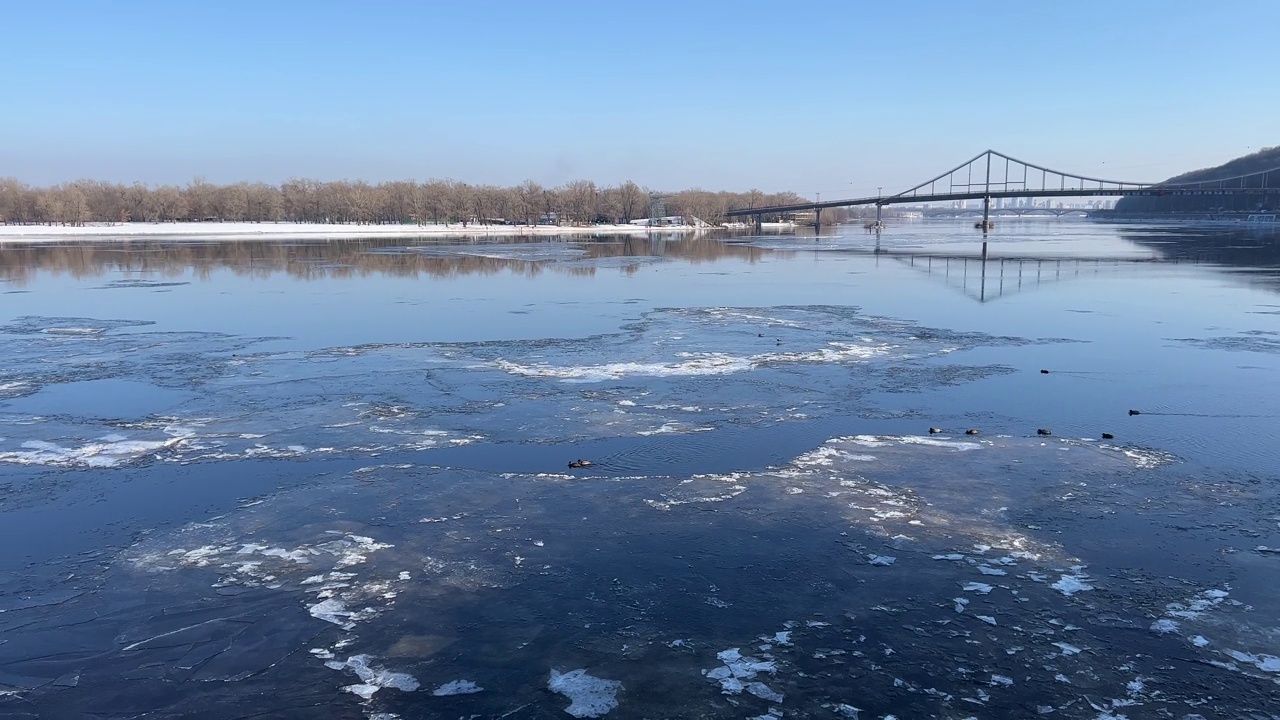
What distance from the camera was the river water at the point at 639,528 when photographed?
452 centimetres

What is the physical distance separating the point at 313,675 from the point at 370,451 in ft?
14.1

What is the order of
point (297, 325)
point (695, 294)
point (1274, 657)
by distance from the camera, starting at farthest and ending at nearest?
point (695, 294), point (297, 325), point (1274, 657)

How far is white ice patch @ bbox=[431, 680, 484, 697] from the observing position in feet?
14.4

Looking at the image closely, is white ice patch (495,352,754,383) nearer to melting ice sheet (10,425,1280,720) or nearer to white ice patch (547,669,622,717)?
melting ice sheet (10,425,1280,720)

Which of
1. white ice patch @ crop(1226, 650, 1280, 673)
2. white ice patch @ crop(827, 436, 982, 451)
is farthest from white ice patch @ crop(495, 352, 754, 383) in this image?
white ice patch @ crop(1226, 650, 1280, 673)

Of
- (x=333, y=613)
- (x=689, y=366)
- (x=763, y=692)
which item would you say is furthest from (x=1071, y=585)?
(x=689, y=366)

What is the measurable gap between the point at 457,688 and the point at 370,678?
1.71 feet

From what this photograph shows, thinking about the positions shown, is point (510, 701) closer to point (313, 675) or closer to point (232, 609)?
point (313, 675)

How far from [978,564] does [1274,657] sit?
173 cm

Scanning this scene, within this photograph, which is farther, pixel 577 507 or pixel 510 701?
pixel 577 507

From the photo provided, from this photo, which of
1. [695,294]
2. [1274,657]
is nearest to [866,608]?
[1274,657]

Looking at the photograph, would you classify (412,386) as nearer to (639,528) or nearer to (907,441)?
(639,528)

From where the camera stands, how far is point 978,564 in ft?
19.5

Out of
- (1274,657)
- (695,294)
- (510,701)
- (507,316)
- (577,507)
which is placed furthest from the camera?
(695,294)
